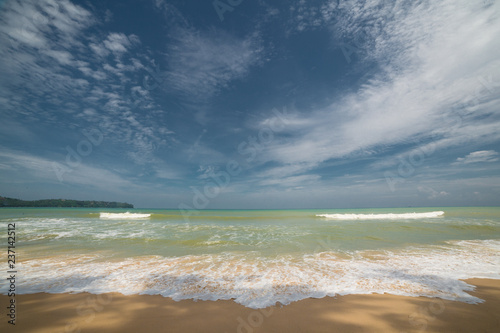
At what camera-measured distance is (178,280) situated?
18.7 feet

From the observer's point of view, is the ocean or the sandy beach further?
the ocean

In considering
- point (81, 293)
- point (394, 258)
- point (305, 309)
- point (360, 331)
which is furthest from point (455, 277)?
point (81, 293)

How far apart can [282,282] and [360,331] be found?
2351mm

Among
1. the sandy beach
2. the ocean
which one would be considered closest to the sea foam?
the ocean

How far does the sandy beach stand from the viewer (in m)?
3.48

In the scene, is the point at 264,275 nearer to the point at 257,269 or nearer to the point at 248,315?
the point at 257,269

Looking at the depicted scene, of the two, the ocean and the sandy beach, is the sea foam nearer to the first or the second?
the ocean

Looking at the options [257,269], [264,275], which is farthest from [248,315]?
[257,269]

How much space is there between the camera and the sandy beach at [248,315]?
348 cm

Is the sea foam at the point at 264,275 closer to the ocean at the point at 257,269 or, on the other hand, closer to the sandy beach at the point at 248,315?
the ocean at the point at 257,269

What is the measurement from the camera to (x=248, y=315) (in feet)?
12.7

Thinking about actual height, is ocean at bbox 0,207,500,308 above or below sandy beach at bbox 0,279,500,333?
below

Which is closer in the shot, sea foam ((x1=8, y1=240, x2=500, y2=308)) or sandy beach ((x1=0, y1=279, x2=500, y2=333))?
sandy beach ((x1=0, y1=279, x2=500, y2=333))

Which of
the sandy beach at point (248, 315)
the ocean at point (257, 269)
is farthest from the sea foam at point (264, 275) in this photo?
the sandy beach at point (248, 315)
